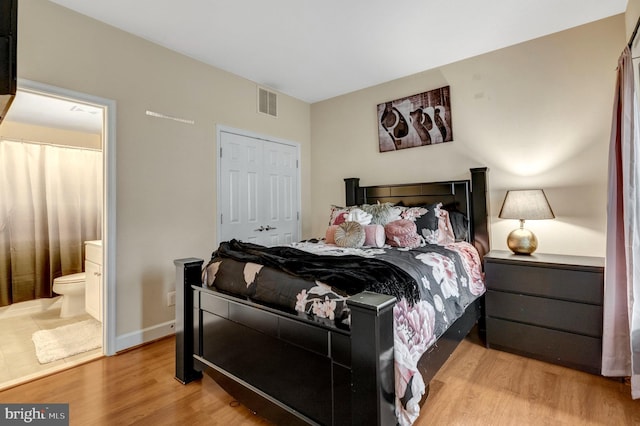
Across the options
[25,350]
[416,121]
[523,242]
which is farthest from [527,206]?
[25,350]

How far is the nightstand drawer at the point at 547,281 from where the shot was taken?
6.98ft

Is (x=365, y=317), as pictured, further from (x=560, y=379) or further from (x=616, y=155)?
(x=616, y=155)

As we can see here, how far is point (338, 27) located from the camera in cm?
254

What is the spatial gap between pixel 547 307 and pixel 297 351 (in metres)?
1.95

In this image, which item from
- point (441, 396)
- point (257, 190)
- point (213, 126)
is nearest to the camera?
point (441, 396)

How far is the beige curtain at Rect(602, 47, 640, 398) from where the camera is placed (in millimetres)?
1798

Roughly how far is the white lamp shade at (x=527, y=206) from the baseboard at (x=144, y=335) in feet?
10.1

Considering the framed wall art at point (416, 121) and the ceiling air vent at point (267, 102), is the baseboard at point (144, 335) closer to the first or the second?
the ceiling air vent at point (267, 102)

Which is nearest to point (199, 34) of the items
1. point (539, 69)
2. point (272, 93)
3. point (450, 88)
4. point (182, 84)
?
point (182, 84)

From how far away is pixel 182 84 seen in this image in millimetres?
2967

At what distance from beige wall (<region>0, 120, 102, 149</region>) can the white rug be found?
233 cm

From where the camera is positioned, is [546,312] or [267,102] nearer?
[546,312]

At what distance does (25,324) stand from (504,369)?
14.2 feet

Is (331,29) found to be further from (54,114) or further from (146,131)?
(54,114)
